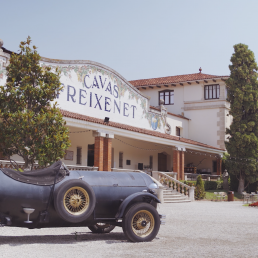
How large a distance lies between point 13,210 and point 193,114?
35.0m

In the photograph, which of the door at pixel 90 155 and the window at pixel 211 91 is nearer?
the door at pixel 90 155

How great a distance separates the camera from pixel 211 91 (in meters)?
41.0

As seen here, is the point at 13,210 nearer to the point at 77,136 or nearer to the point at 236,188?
the point at 77,136

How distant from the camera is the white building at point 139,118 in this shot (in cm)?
2469

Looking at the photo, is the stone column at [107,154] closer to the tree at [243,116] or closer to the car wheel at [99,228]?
the tree at [243,116]

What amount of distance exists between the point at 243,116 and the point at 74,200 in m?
29.5

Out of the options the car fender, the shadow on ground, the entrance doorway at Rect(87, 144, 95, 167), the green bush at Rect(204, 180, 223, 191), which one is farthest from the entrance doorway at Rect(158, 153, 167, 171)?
the car fender

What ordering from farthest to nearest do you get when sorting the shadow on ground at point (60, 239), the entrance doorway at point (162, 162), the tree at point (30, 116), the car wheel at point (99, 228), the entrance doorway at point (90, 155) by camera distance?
1. the entrance doorway at point (162, 162)
2. the entrance doorway at point (90, 155)
3. the tree at point (30, 116)
4. the car wheel at point (99, 228)
5. the shadow on ground at point (60, 239)

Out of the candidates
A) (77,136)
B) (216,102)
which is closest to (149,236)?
(77,136)

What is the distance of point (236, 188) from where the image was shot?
35312 millimetres

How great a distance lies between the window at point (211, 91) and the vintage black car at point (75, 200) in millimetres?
32145

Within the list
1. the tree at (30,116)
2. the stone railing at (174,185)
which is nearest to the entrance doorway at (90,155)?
the stone railing at (174,185)

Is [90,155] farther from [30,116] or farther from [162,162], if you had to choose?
[30,116]

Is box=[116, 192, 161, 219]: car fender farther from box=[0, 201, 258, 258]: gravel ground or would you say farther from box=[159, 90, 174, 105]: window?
box=[159, 90, 174, 105]: window
